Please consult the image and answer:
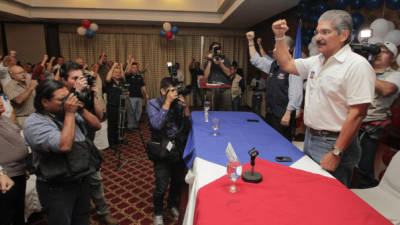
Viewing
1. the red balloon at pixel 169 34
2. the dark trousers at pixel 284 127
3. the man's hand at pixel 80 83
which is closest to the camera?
the man's hand at pixel 80 83

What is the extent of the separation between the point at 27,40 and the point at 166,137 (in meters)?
7.42

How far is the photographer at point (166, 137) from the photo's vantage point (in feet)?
6.40

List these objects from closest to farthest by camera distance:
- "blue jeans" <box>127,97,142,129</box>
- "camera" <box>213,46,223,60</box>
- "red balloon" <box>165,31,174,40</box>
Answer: "camera" <box>213,46,223,60</box> < "blue jeans" <box>127,97,142,129</box> < "red balloon" <box>165,31,174,40</box>

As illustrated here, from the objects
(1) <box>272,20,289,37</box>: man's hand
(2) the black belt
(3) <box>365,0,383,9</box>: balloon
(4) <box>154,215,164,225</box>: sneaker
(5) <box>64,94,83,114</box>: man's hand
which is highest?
(3) <box>365,0,383,9</box>: balloon

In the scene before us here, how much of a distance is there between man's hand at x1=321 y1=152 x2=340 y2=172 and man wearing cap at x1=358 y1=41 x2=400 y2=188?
4.01 feet

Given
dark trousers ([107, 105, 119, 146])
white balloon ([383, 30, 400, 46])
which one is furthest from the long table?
dark trousers ([107, 105, 119, 146])

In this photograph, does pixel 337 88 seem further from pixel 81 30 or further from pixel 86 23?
pixel 81 30

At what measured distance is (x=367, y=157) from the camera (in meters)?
2.29

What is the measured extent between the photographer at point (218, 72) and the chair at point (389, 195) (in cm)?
275

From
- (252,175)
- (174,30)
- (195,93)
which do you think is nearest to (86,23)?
(174,30)

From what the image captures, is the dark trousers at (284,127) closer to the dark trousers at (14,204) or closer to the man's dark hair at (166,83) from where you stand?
the man's dark hair at (166,83)

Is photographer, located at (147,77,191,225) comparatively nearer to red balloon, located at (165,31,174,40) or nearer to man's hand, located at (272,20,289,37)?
man's hand, located at (272,20,289,37)

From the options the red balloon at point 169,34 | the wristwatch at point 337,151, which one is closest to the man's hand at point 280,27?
the wristwatch at point 337,151

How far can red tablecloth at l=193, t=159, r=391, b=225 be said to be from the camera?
0.95m
